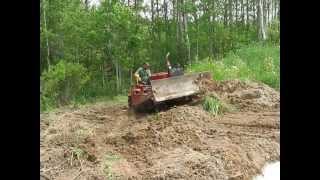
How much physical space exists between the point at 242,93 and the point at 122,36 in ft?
2.67

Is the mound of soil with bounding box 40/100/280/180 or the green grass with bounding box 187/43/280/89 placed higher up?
the green grass with bounding box 187/43/280/89

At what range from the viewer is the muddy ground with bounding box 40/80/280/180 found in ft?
14.5

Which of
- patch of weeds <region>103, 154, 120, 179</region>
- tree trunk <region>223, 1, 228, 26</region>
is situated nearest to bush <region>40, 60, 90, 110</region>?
patch of weeds <region>103, 154, 120, 179</region>

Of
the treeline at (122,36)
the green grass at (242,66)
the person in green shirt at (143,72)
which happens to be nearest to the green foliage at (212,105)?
the green grass at (242,66)

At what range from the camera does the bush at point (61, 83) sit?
4.55 metres

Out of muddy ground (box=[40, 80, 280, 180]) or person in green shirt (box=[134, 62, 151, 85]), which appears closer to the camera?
muddy ground (box=[40, 80, 280, 180])

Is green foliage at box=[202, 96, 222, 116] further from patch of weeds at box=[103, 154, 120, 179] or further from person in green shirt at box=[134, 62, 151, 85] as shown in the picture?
patch of weeds at box=[103, 154, 120, 179]

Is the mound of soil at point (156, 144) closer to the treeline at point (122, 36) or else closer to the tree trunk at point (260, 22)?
the treeline at point (122, 36)

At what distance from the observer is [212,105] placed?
465cm

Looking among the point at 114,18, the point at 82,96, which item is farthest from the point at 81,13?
the point at 82,96

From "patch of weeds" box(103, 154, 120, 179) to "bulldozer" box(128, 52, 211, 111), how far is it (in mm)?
339

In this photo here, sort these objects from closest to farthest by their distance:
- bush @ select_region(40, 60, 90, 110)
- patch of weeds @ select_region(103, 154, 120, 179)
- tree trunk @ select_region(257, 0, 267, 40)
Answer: patch of weeds @ select_region(103, 154, 120, 179)
bush @ select_region(40, 60, 90, 110)
tree trunk @ select_region(257, 0, 267, 40)

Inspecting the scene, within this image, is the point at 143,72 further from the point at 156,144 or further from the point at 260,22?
the point at 260,22
